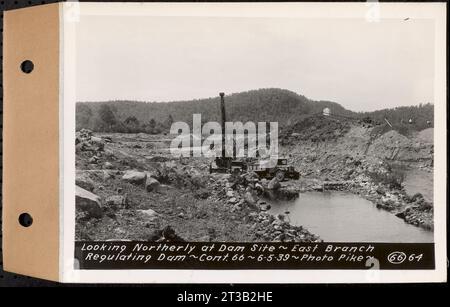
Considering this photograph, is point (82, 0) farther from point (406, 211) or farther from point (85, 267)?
point (406, 211)

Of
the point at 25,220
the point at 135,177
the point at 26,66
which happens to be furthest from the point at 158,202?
the point at 26,66

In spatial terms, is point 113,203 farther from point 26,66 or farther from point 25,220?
point 26,66

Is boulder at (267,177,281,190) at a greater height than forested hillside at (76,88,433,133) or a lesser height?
lesser

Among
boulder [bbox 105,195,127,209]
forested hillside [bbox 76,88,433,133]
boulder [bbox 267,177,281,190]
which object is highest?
forested hillside [bbox 76,88,433,133]

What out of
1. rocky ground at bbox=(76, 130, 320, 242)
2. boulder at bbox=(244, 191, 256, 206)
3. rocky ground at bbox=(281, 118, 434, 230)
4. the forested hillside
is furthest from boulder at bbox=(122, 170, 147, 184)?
rocky ground at bbox=(281, 118, 434, 230)

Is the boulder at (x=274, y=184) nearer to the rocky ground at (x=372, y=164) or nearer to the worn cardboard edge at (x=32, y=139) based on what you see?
the rocky ground at (x=372, y=164)

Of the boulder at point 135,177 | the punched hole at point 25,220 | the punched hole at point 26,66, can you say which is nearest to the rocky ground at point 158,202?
the boulder at point 135,177

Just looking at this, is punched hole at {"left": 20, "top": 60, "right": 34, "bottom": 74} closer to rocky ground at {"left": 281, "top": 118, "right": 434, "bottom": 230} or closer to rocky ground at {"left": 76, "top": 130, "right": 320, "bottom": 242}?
rocky ground at {"left": 76, "top": 130, "right": 320, "bottom": 242}
